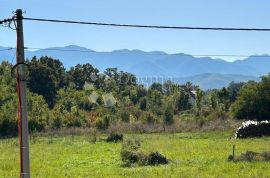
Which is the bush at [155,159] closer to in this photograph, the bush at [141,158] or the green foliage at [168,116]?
the bush at [141,158]

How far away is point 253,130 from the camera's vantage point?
4353 cm

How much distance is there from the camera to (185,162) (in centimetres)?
2473

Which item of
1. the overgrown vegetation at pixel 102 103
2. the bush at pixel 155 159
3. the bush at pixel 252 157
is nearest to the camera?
the bush at pixel 252 157

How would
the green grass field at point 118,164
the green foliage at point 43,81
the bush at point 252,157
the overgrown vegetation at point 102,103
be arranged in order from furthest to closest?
the green foliage at point 43,81 → the overgrown vegetation at point 102,103 → the bush at point 252,157 → the green grass field at point 118,164

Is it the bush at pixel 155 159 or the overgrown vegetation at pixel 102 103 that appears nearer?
the bush at pixel 155 159

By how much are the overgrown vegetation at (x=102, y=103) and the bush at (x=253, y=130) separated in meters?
11.0

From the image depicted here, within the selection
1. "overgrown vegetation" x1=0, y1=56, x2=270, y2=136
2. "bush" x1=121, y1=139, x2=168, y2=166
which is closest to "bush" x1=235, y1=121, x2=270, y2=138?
"overgrown vegetation" x1=0, y1=56, x2=270, y2=136

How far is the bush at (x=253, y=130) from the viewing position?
4291cm

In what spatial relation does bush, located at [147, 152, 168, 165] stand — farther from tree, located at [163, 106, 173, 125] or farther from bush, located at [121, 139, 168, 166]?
tree, located at [163, 106, 173, 125]

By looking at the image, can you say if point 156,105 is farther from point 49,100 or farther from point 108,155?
point 108,155

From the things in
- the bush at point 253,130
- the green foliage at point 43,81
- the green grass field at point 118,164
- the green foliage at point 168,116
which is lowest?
the green grass field at point 118,164

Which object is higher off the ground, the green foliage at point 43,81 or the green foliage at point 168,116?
the green foliage at point 43,81

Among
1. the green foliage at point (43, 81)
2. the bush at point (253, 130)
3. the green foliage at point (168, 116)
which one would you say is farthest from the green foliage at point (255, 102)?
the green foliage at point (43, 81)

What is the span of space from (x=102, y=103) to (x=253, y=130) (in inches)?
1445
